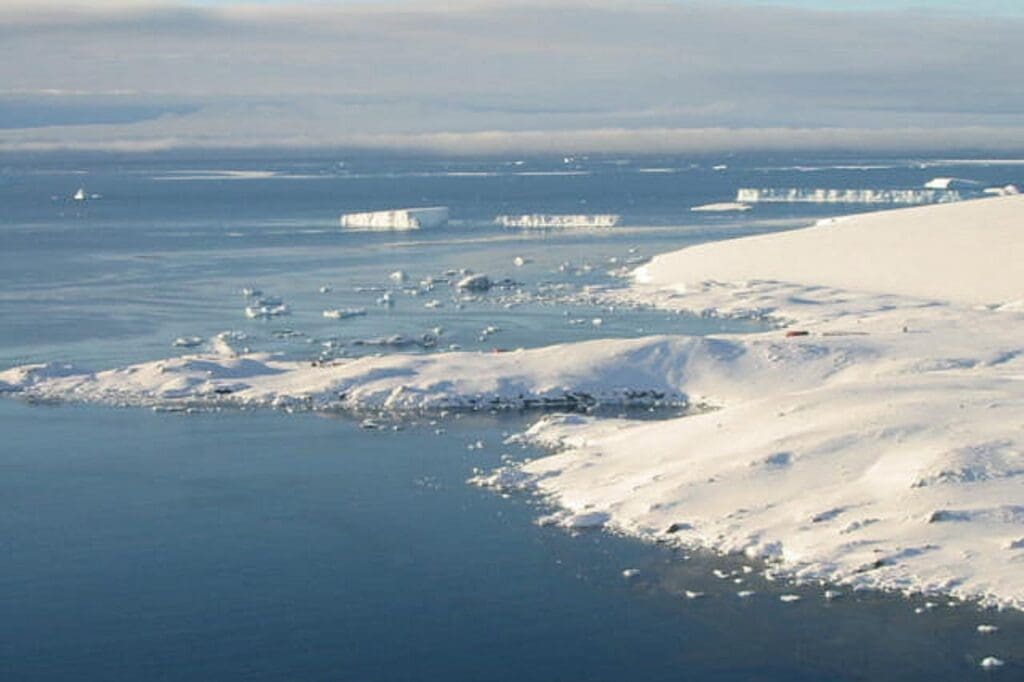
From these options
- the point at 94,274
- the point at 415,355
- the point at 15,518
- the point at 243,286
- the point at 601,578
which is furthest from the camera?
the point at 94,274

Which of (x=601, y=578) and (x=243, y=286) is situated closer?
(x=601, y=578)

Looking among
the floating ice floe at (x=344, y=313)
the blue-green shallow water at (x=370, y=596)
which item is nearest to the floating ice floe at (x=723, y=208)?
the floating ice floe at (x=344, y=313)

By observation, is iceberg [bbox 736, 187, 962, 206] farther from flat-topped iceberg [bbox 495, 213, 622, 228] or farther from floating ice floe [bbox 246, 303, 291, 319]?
floating ice floe [bbox 246, 303, 291, 319]

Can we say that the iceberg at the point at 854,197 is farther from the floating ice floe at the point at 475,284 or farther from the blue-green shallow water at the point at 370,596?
the blue-green shallow water at the point at 370,596

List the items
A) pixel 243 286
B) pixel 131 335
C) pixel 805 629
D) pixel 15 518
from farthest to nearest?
1. pixel 243 286
2. pixel 131 335
3. pixel 15 518
4. pixel 805 629

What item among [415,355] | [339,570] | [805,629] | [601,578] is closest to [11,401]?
[415,355]

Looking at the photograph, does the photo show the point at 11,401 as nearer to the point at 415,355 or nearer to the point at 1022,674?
the point at 415,355

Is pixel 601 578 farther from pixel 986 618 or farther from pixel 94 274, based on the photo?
pixel 94 274

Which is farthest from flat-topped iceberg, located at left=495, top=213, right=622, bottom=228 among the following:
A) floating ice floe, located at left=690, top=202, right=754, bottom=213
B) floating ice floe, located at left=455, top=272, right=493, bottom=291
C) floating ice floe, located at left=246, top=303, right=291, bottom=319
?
floating ice floe, located at left=246, top=303, right=291, bottom=319
